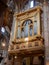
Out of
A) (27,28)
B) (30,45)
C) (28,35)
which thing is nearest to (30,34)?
(28,35)

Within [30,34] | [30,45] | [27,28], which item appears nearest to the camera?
[30,45]

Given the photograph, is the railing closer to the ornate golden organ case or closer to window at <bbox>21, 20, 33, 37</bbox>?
the ornate golden organ case

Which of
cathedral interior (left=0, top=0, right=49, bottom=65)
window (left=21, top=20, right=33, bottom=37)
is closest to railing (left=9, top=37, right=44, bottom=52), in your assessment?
cathedral interior (left=0, top=0, right=49, bottom=65)

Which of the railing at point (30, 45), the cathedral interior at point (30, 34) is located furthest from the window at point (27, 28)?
the railing at point (30, 45)

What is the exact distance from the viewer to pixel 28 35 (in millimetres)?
9961

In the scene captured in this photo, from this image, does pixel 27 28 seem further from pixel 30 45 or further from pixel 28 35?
pixel 30 45

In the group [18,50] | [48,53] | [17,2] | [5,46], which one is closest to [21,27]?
[18,50]

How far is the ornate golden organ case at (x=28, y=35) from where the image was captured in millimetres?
9344

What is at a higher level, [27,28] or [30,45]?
[27,28]

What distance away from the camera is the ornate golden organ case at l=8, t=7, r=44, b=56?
9344mm

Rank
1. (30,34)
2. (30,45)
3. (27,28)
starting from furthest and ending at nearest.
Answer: (27,28) < (30,34) < (30,45)

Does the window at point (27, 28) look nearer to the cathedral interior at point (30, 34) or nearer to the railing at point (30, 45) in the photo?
the cathedral interior at point (30, 34)

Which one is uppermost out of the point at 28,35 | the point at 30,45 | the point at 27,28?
the point at 27,28

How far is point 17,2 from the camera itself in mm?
14086
